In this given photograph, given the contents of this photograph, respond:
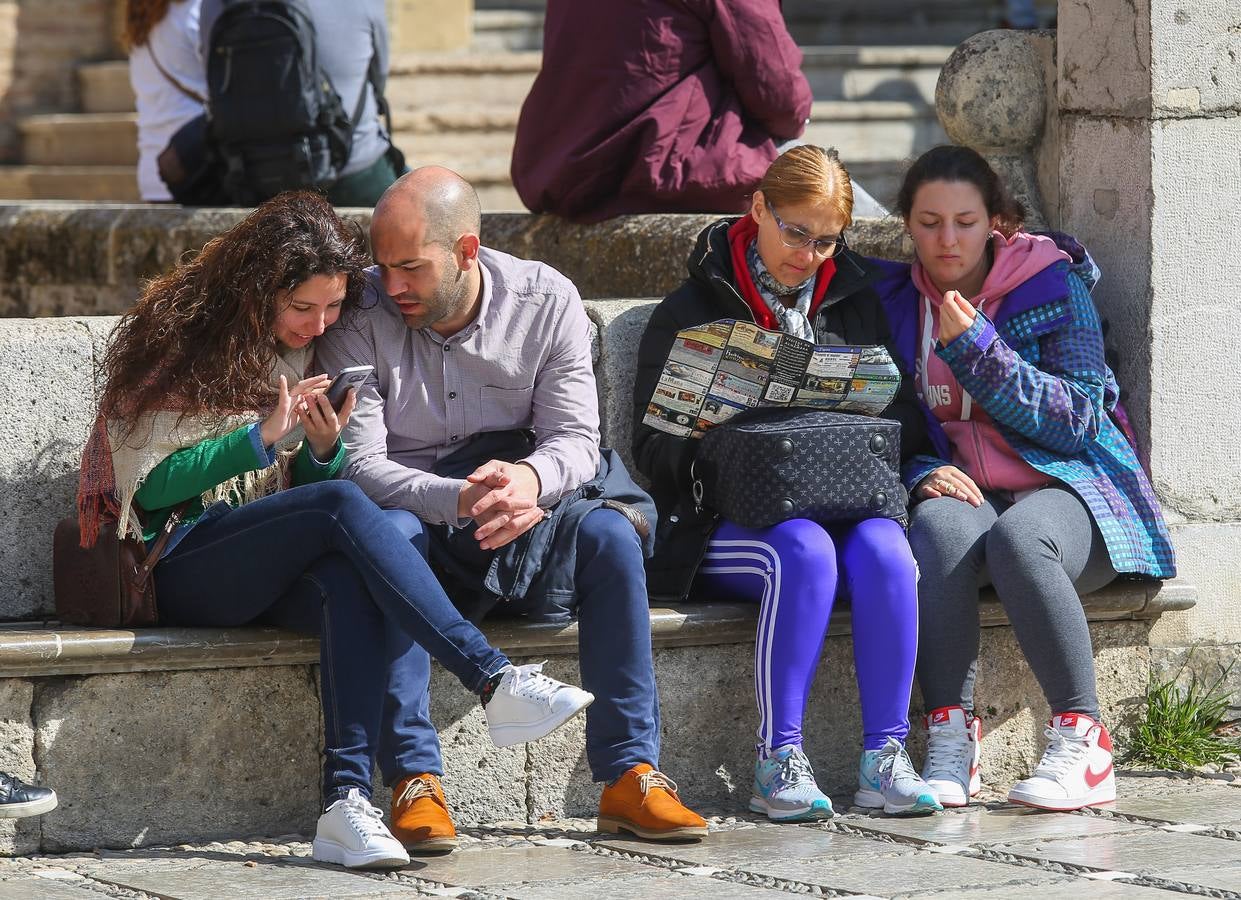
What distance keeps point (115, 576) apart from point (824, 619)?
4.92ft

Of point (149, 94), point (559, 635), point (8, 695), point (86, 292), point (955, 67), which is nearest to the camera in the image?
point (8, 695)

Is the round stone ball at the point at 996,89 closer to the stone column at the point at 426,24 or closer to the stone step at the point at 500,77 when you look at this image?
the stone step at the point at 500,77

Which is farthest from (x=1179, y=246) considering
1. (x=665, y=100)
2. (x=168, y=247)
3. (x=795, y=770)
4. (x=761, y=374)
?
(x=168, y=247)

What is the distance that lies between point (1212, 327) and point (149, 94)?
4407 mm

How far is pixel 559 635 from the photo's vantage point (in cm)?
416

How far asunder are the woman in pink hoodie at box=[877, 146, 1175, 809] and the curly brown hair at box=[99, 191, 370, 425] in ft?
4.83

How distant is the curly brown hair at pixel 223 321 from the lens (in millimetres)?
3906

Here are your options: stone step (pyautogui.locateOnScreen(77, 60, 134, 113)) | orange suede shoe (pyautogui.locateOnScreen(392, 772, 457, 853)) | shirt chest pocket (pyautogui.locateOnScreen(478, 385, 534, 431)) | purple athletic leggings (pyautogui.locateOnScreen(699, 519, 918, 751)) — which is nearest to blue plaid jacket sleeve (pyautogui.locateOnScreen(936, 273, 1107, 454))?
purple athletic leggings (pyautogui.locateOnScreen(699, 519, 918, 751))

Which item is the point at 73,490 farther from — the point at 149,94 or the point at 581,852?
the point at 149,94

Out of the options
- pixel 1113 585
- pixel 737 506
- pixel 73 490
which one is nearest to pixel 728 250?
pixel 737 506

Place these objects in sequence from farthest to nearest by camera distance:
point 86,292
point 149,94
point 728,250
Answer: point 149,94 < point 86,292 < point 728,250

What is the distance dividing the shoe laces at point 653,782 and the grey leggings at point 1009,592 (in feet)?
2.42

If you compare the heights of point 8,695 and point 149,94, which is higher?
point 149,94

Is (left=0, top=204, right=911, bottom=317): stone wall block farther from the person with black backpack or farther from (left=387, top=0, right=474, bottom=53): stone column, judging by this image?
(left=387, top=0, right=474, bottom=53): stone column
